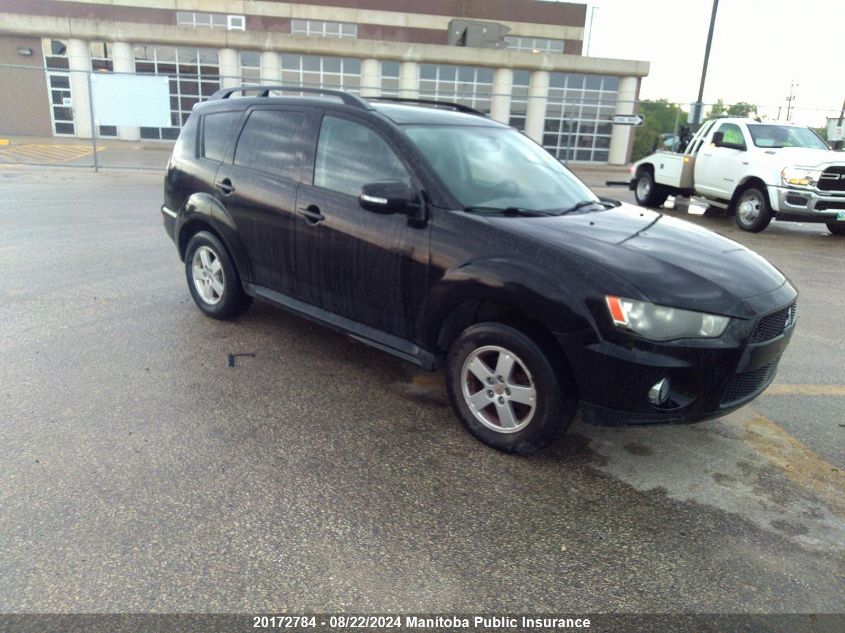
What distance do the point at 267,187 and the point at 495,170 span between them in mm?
1648

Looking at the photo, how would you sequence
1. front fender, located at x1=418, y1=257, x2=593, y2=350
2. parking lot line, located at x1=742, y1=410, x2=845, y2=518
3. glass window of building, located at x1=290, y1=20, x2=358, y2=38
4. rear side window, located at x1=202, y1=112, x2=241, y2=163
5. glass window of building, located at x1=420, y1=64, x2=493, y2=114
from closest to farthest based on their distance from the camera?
1. front fender, located at x1=418, y1=257, x2=593, y2=350
2. parking lot line, located at x1=742, y1=410, x2=845, y2=518
3. rear side window, located at x1=202, y1=112, x2=241, y2=163
4. glass window of building, located at x1=420, y1=64, x2=493, y2=114
5. glass window of building, located at x1=290, y1=20, x2=358, y2=38

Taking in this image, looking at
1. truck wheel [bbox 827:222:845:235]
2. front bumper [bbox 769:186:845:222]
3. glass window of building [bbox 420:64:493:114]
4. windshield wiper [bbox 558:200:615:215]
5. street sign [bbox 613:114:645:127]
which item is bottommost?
truck wheel [bbox 827:222:845:235]

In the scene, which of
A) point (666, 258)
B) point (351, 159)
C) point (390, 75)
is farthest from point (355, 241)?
point (390, 75)

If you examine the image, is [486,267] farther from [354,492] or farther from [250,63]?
[250,63]

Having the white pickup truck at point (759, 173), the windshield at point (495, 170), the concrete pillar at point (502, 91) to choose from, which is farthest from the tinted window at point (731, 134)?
the concrete pillar at point (502, 91)

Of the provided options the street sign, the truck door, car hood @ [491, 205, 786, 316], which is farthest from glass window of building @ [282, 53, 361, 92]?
car hood @ [491, 205, 786, 316]

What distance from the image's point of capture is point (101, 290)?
21.2 feet

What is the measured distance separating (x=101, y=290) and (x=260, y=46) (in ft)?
89.4

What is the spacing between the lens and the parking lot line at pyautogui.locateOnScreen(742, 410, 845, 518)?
11.1 feet

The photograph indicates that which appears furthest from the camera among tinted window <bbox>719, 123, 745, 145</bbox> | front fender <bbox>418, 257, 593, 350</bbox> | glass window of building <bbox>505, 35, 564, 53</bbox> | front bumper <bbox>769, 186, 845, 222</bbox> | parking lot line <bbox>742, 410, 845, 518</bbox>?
glass window of building <bbox>505, 35, 564, 53</bbox>

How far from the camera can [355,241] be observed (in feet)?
13.7

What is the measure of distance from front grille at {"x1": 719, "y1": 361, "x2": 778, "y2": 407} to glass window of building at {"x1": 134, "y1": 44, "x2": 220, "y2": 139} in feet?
100

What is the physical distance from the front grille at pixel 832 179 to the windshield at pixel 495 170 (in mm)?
7881

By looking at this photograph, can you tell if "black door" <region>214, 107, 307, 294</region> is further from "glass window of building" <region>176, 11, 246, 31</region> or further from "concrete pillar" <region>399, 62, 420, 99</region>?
"glass window of building" <region>176, 11, 246, 31</region>
